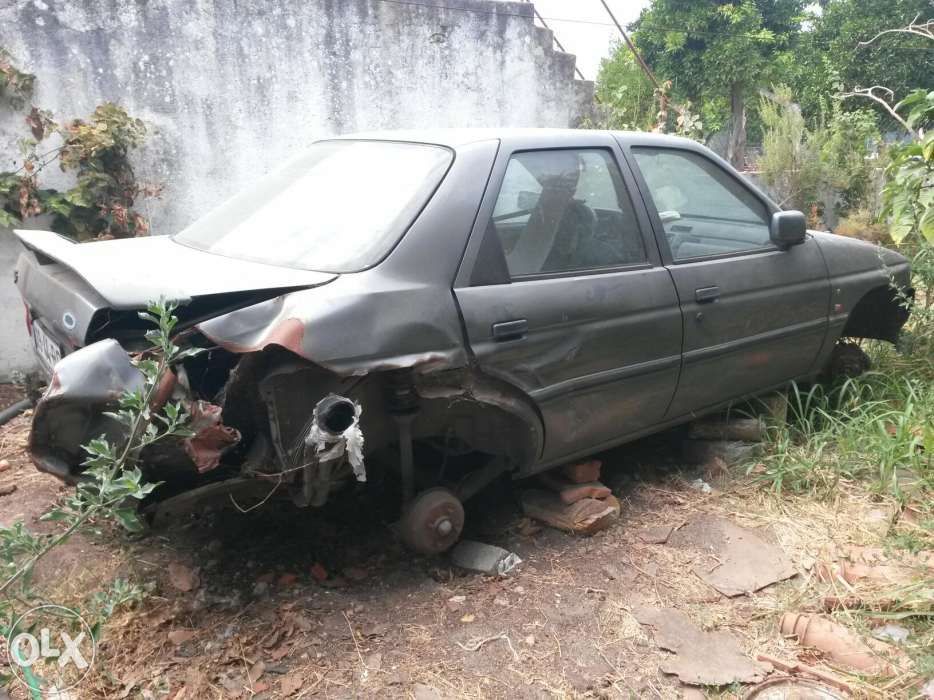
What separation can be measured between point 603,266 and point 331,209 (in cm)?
110

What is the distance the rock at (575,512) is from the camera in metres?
3.04

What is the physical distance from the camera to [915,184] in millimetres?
4289

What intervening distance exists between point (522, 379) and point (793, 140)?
854 centimetres

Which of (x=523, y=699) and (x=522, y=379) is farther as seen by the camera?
(x=522, y=379)

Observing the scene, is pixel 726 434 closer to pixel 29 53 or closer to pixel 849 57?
pixel 29 53

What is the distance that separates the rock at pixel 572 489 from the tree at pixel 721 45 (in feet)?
64.5

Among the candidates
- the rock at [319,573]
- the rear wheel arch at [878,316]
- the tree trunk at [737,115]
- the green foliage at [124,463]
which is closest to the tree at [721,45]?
the tree trunk at [737,115]

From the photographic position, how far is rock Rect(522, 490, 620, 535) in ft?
9.96

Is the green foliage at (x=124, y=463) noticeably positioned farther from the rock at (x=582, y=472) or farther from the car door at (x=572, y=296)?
the rock at (x=582, y=472)

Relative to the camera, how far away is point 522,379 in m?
2.62

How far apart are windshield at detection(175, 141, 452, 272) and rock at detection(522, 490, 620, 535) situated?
142 centimetres

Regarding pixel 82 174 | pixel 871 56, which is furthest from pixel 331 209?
pixel 871 56

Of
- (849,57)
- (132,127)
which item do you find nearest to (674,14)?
(849,57)

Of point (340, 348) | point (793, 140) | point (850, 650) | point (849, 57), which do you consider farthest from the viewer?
point (849, 57)
